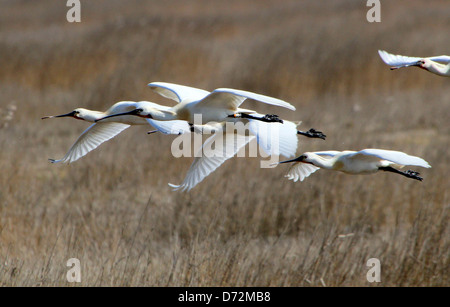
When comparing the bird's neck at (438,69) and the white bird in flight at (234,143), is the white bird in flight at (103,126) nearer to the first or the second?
the white bird in flight at (234,143)

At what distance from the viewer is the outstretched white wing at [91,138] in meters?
4.58

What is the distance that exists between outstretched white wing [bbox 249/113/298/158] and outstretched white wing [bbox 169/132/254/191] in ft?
3.09

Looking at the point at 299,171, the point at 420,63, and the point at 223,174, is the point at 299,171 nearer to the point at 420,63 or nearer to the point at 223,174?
the point at 420,63

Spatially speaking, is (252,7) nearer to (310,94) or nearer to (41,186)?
(310,94)

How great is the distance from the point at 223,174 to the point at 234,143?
8.94 ft

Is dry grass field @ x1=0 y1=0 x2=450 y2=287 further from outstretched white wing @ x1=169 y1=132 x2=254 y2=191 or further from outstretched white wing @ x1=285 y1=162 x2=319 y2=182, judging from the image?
outstretched white wing @ x1=285 y1=162 x2=319 y2=182

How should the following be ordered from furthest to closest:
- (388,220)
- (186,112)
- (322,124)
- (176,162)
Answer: (322,124) < (176,162) < (388,220) < (186,112)

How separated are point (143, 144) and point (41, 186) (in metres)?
1.72

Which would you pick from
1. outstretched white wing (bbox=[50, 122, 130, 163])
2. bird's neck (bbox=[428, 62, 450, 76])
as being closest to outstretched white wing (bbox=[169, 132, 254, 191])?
outstretched white wing (bbox=[50, 122, 130, 163])

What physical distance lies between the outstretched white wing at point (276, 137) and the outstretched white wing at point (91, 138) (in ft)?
4.17

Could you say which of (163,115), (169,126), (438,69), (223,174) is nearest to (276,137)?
(163,115)

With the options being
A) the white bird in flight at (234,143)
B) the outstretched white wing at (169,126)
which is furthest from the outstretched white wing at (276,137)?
the outstretched white wing at (169,126)

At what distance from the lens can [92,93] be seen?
1173 centimetres
